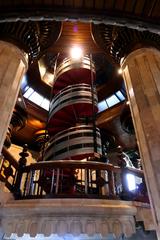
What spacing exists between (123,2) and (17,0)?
2.78 ft

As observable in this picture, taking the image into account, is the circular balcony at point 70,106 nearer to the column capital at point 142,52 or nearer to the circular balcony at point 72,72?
the circular balcony at point 72,72

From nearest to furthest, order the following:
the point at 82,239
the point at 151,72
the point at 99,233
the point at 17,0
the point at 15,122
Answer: the point at 17,0 < the point at 99,233 < the point at 151,72 < the point at 82,239 < the point at 15,122

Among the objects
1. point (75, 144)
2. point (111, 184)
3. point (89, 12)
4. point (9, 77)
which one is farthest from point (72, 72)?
point (89, 12)

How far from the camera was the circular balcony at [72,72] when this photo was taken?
10.5 meters

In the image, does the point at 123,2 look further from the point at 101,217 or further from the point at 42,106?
→ the point at 42,106

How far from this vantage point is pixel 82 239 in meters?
4.51

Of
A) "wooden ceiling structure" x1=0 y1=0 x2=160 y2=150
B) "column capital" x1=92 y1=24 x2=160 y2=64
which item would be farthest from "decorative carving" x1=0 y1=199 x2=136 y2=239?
"column capital" x1=92 y1=24 x2=160 y2=64

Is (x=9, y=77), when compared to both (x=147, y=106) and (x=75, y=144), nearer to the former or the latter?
(x=147, y=106)

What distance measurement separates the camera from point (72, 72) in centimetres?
1088

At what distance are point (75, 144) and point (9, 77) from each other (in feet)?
16.2

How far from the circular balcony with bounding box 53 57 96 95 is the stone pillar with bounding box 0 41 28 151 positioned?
6.31m

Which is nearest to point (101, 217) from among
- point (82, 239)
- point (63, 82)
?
point (82, 239)

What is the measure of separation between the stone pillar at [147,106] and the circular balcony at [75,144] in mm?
4065

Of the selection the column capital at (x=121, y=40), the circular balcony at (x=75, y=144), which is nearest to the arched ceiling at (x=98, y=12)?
the column capital at (x=121, y=40)
